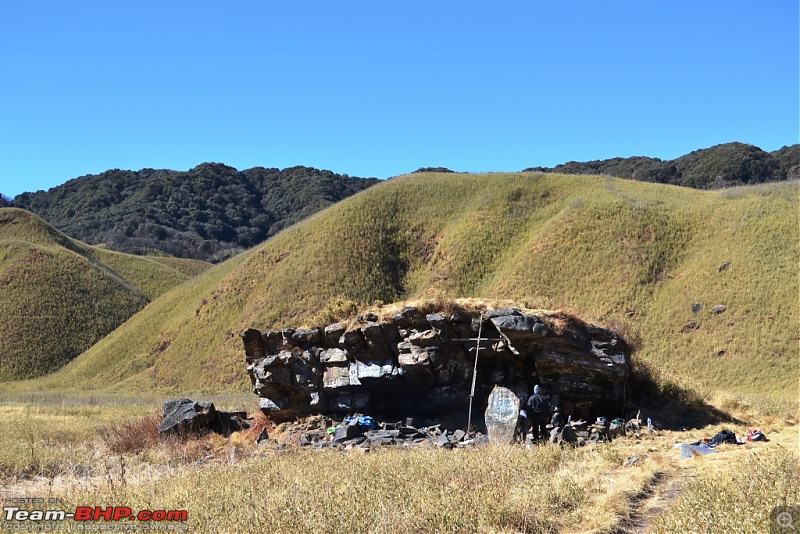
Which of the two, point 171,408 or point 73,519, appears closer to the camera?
point 73,519

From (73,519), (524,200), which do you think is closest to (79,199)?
(524,200)

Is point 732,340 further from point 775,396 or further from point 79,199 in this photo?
point 79,199

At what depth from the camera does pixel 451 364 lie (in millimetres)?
17297

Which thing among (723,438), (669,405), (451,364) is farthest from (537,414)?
(669,405)

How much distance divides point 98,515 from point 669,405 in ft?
49.8

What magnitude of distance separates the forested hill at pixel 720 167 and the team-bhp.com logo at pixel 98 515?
11126cm

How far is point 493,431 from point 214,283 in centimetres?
5314

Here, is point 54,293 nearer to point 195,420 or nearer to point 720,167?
point 195,420

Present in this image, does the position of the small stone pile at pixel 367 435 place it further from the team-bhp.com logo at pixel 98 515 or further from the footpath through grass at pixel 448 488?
the team-bhp.com logo at pixel 98 515

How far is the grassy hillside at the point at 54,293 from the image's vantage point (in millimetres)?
63500

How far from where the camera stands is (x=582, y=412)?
675 inches

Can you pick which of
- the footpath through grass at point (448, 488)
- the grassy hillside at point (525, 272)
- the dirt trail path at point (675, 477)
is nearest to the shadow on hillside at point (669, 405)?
the footpath through grass at point (448, 488)

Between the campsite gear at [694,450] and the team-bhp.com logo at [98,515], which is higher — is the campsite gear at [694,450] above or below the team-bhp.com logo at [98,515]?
below

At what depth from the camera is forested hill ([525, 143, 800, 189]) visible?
111 m
